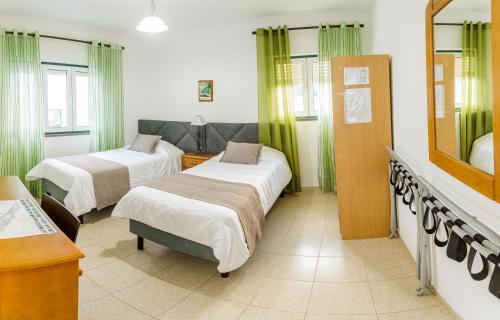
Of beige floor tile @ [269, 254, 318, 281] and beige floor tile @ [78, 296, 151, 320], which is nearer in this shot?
beige floor tile @ [78, 296, 151, 320]

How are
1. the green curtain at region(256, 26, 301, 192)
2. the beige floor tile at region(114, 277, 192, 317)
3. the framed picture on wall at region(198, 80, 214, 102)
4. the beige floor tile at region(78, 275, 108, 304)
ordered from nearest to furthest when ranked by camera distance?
the beige floor tile at region(114, 277, 192, 317) → the beige floor tile at region(78, 275, 108, 304) → the green curtain at region(256, 26, 301, 192) → the framed picture on wall at region(198, 80, 214, 102)

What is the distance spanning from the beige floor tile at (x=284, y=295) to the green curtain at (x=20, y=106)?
13.3 ft

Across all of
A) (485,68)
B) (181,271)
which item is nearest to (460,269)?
(485,68)

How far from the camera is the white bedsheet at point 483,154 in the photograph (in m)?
1.36

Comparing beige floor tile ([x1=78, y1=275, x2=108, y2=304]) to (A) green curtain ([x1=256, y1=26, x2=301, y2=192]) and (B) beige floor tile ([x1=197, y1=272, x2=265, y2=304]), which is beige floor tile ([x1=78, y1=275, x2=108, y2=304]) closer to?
(B) beige floor tile ([x1=197, y1=272, x2=265, y2=304])

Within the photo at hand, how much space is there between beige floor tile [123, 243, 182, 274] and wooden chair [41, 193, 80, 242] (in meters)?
1.03

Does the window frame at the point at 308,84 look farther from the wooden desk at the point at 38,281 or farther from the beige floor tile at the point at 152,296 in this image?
the wooden desk at the point at 38,281

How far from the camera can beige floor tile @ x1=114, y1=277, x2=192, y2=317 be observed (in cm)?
218

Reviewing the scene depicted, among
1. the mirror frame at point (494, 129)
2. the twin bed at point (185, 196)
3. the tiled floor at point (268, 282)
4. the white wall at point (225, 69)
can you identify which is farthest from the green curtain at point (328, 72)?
the mirror frame at point (494, 129)

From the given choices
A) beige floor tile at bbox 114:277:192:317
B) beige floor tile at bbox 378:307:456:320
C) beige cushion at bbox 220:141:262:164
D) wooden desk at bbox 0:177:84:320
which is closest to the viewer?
wooden desk at bbox 0:177:84:320

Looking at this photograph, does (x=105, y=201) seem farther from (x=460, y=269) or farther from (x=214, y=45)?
(x=460, y=269)

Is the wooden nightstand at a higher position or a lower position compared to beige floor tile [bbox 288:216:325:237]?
higher

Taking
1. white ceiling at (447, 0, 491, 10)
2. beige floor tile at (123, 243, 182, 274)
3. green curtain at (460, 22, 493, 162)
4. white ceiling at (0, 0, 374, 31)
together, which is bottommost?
beige floor tile at (123, 243, 182, 274)

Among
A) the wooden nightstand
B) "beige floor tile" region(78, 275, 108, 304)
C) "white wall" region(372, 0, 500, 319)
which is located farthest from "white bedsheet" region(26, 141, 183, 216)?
"white wall" region(372, 0, 500, 319)
